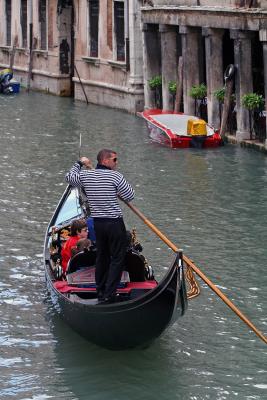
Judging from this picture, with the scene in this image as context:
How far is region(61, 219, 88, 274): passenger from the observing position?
30.7ft

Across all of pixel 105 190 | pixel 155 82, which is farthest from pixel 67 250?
pixel 155 82

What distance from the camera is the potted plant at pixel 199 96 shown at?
64.6ft

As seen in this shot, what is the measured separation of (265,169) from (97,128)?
5232 millimetres

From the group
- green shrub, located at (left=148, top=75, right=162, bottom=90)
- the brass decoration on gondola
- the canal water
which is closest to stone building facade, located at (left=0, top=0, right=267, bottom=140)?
green shrub, located at (left=148, top=75, right=162, bottom=90)

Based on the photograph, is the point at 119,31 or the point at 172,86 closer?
the point at 172,86

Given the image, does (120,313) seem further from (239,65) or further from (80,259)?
(239,65)

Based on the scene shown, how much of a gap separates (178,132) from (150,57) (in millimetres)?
4002

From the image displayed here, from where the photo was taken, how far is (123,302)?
772 cm

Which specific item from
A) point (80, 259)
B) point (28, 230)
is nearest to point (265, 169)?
point (28, 230)

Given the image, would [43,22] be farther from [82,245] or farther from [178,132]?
[82,245]

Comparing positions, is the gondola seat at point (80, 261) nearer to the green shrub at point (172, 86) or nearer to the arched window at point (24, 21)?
the green shrub at point (172, 86)

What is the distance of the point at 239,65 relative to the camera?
17953 millimetres

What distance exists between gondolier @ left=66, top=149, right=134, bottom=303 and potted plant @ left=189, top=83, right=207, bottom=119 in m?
11.6

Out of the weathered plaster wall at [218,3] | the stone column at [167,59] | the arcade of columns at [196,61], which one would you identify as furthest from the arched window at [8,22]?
the stone column at [167,59]
